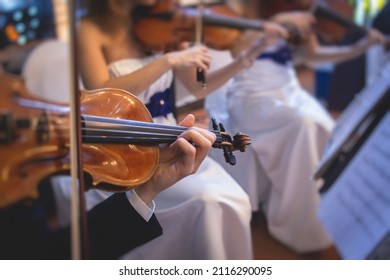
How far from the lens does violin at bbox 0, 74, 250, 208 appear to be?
1.20 feet

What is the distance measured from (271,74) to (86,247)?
2.98 ft

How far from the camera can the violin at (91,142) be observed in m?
0.37

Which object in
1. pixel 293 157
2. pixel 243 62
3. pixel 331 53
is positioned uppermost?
pixel 243 62

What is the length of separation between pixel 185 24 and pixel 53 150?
0.51 m

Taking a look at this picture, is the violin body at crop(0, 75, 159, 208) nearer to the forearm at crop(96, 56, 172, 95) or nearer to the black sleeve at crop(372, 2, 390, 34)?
the forearm at crop(96, 56, 172, 95)

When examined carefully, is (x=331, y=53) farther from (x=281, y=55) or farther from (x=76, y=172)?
(x=76, y=172)

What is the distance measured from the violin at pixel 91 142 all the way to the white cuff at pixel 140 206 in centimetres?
2

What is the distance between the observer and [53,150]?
0.39 meters

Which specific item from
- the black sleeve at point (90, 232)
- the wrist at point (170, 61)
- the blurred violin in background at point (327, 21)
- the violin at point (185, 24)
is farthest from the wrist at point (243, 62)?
the blurred violin in background at point (327, 21)

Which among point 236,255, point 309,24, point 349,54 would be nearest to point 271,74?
point 309,24

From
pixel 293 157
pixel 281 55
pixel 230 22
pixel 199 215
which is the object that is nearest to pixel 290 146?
pixel 293 157

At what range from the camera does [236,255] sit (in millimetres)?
481

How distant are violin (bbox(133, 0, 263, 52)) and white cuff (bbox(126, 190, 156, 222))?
0.18m
